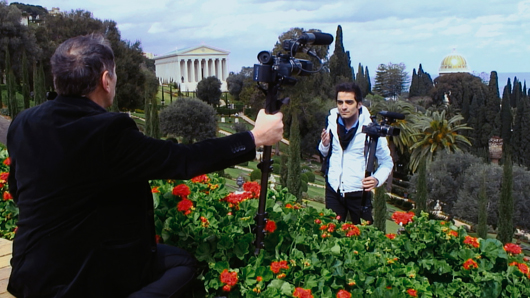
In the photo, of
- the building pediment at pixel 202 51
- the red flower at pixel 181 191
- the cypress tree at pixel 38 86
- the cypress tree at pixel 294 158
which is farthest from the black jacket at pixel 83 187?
the building pediment at pixel 202 51

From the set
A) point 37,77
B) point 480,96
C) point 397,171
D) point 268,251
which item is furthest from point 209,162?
point 480,96

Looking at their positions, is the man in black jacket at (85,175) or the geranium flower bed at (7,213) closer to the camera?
the man in black jacket at (85,175)

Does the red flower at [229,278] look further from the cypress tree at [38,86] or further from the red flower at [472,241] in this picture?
the cypress tree at [38,86]

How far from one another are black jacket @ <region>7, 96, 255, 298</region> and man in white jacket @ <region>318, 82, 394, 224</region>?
2500 mm

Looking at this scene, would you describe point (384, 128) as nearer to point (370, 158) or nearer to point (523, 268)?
point (370, 158)

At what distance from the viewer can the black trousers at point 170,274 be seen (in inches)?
Result: 91.1

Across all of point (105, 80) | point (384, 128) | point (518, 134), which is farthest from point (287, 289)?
point (518, 134)

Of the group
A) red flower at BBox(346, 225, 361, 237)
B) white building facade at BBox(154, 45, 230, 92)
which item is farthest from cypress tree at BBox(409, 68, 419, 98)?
red flower at BBox(346, 225, 361, 237)

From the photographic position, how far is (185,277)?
8.28 feet

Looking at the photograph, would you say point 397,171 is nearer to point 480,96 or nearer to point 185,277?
point 480,96

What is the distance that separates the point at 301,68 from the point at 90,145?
3.82 ft

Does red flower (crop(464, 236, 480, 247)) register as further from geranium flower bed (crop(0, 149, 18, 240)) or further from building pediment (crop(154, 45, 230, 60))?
building pediment (crop(154, 45, 230, 60))

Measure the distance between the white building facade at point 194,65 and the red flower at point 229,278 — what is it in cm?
9016

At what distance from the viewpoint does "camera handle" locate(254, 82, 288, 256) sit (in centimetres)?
247
